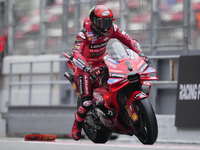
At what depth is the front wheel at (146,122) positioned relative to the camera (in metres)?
5.70

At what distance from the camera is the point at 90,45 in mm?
7312

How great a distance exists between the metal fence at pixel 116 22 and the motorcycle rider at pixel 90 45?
355 cm

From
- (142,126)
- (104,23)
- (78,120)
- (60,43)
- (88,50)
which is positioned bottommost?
(78,120)

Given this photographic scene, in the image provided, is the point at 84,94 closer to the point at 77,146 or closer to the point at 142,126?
the point at 142,126

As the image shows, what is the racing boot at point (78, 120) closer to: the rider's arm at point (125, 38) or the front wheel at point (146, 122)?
the rider's arm at point (125, 38)

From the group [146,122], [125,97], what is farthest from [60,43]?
[146,122]

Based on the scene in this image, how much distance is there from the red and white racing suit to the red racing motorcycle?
0.31 meters

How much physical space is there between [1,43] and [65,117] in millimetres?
4521

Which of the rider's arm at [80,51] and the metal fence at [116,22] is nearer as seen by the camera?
the rider's arm at [80,51]

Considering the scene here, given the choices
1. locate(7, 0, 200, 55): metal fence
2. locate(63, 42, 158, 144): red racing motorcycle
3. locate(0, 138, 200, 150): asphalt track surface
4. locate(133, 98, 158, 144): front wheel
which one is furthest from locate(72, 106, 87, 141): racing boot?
locate(7, 0, 200, 55): metal fence

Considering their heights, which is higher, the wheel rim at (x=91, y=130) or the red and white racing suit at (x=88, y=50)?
the red and white racing suit at (x=88, y=50)

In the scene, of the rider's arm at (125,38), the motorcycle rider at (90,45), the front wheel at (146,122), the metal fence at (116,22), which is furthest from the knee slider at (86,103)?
the metal fence at (116,22)

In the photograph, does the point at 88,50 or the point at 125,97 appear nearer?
the point at 125,97

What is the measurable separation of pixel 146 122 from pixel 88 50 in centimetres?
207
